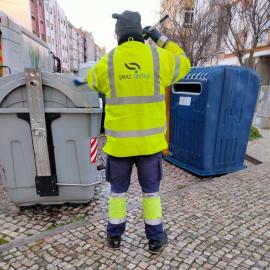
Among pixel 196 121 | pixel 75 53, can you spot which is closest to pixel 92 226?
pixel 196 121

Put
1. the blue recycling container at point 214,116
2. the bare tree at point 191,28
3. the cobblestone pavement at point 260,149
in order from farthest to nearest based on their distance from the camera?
the bare tree at point 191,28, the cobblestone pavement at point 260,149, the blue recycling container at point 214,116

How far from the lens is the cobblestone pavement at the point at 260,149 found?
5.70 metres

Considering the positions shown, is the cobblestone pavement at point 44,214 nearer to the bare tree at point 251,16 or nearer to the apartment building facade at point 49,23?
the bare tree at point 251,16

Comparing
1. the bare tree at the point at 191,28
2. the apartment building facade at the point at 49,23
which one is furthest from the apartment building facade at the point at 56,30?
the bare tree at the point at 191,28

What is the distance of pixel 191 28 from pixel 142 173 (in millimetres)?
12282

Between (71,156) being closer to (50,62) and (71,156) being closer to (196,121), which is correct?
(196,121)

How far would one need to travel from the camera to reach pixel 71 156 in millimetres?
3006

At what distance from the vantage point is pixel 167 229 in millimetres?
2832

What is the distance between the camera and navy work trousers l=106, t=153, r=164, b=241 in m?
2.35

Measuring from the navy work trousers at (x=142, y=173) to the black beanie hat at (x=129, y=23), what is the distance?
1032mm

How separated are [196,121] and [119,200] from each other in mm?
2354

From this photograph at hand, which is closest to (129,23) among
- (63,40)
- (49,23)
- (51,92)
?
(51,92)

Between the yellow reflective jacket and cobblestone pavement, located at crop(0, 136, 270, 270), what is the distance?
94 centimetres

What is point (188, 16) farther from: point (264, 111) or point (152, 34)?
point (152, 34)
